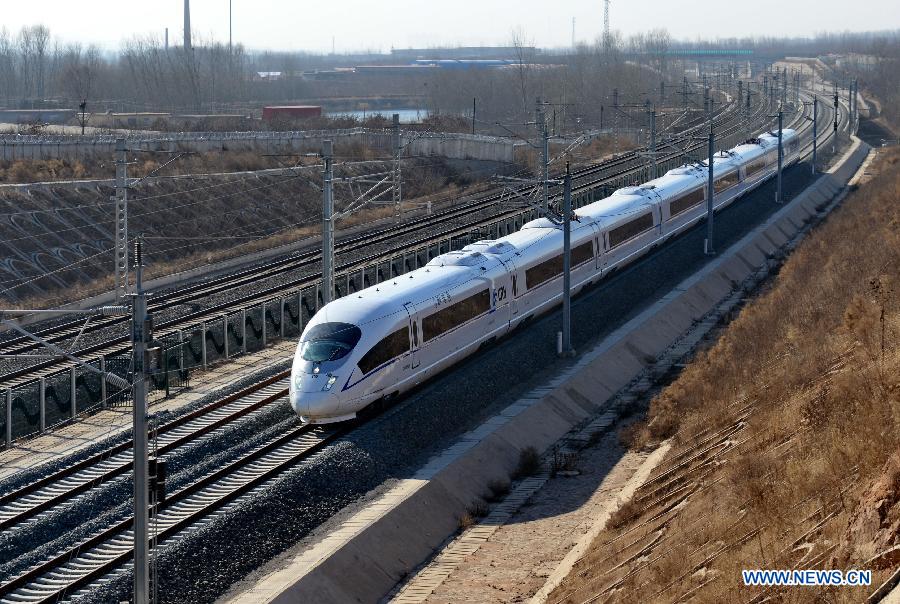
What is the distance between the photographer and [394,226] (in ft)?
210

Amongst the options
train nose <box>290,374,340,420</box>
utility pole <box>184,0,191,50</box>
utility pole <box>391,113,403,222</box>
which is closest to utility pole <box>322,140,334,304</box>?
train nose <box>290,374,340,420</box>

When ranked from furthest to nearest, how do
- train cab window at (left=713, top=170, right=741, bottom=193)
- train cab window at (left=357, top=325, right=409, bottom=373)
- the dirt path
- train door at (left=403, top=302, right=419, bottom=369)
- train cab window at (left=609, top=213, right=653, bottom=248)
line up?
1. train cab window at (left=713, top=170, right=741, bottom=193)
2. train cab window at (left=609, top=213, right=653, bottom=248)
3. train door at (left=403, top=302, right=419, bottom=369)
4. train cab window at (left=357, top=325, right=409, bottom=373)
5. the dirt path

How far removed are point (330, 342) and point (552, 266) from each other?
1311 centimetres

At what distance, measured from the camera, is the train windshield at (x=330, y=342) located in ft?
84.3

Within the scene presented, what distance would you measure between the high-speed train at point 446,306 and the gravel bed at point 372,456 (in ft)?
2.05

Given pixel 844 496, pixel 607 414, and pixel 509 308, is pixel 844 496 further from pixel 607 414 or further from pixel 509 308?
Answer: pixel 509 308

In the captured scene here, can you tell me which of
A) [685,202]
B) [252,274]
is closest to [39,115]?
[252,274]

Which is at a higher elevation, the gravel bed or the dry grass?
the dry grass

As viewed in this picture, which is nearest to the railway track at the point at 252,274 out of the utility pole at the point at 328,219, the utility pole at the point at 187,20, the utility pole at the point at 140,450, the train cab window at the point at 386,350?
the utility pole at the point at 328,219

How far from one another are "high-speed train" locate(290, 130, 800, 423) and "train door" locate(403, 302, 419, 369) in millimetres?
23

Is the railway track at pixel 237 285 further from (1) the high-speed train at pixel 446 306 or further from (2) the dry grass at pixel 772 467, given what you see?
(2) the dry grass at pixel 772 467

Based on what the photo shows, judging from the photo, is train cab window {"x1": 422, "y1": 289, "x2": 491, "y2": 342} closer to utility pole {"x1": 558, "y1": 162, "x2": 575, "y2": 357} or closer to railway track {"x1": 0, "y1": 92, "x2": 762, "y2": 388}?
utility pole {"x1": 558, "y1": 162, "x2": 575, "y2": 357}

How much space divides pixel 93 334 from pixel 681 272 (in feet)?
79.0

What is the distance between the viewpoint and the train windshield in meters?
25.7
